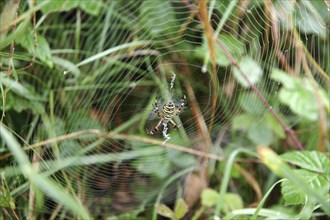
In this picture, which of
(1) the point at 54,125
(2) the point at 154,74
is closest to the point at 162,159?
(2) the point at 154,74

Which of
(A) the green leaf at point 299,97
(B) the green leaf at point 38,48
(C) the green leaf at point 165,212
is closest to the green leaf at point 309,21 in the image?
(A) the green leaf at point 299,97

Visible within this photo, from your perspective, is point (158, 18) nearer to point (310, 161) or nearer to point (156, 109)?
point (156, 109)

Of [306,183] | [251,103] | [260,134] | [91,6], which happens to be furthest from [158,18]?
[306,183]

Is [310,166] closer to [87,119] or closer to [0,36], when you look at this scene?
[87,119]

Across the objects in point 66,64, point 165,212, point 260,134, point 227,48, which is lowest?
point 165,212

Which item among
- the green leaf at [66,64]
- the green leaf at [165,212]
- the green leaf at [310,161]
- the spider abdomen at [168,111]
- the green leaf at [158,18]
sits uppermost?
the green leaf at [158,18]

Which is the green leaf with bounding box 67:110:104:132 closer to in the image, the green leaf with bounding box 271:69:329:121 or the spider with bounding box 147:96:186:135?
the spider with bounding box 147:96:186:135

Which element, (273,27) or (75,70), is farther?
(273,27)

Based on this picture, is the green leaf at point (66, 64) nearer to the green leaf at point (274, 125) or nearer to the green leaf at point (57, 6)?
the green leaf at point (57, 6)
